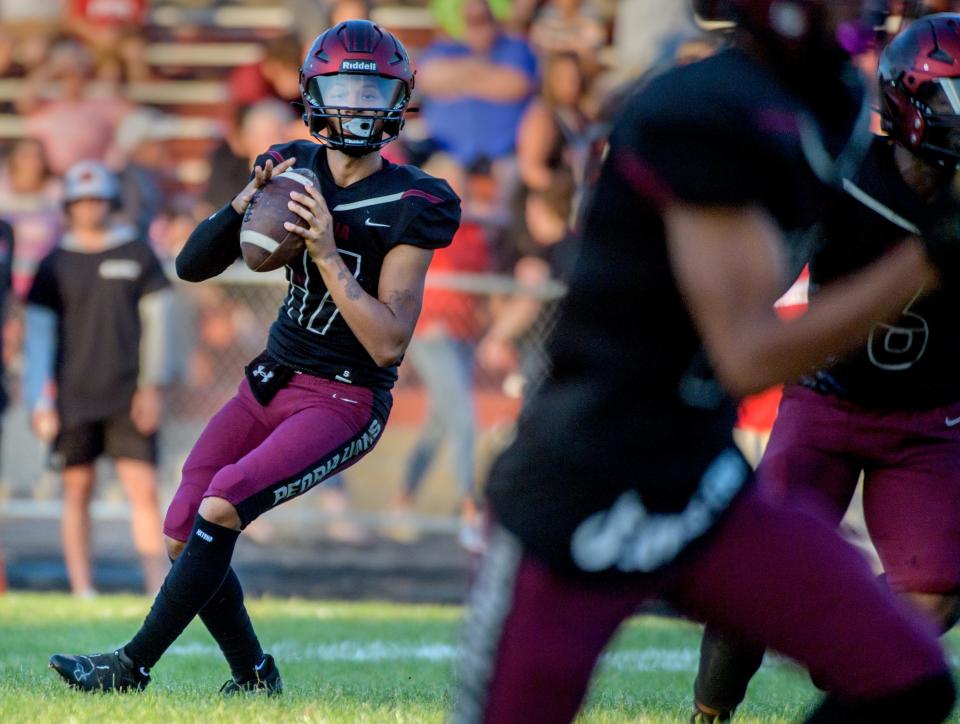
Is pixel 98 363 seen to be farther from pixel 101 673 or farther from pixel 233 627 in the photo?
pixel 101 673

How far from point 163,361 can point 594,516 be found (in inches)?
277

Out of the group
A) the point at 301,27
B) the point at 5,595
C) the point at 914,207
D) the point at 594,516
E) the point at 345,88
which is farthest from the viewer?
the point at 301,27

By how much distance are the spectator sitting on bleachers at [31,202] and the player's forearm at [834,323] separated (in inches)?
369

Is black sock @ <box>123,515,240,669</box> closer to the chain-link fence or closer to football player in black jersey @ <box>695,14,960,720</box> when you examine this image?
football player in black jersey @ <box>695,14,960,720</box>

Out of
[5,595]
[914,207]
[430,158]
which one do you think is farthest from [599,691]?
[430,158]

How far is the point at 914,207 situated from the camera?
168 inches

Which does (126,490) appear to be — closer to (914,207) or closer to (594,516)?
(914,207)

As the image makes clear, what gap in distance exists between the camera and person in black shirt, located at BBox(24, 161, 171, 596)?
8961mm

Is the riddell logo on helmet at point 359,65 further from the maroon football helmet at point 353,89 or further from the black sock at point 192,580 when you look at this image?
the black sock at point 192,580

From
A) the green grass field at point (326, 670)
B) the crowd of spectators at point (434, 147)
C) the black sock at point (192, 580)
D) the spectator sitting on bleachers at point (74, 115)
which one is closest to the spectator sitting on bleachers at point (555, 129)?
the crowd of spectators at point (434, 147)

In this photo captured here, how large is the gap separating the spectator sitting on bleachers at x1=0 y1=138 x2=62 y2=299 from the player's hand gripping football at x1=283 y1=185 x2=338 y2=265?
7154 millimetres

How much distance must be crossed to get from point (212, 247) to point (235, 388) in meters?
5.25

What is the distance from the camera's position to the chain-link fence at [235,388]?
9.70 m

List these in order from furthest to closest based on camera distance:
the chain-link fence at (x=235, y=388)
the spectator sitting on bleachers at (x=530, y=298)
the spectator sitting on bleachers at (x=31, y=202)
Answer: the spectator sitting on bleachers at (x=31, y=202) < the chain-link fence at (x=235, y=388) < the spectator sitting on bleachers at (x=530, y=298)
